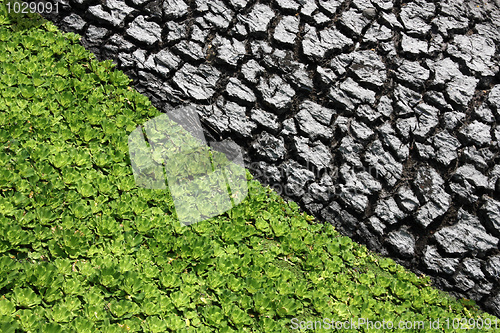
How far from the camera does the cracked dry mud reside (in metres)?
4.39

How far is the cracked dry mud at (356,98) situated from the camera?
4387 millimetres

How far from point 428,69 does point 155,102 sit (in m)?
3.28

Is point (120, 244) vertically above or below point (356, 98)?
below

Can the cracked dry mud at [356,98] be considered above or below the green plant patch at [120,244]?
above

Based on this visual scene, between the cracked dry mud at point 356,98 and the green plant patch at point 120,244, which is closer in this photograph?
the green plant patch at point 120,244

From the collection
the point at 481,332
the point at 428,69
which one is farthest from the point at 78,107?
the point at 481,332

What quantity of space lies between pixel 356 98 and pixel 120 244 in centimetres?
312

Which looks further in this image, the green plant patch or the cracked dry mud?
the cracked dry mud

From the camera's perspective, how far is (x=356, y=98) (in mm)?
4668

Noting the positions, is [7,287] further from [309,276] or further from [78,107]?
[309,276]

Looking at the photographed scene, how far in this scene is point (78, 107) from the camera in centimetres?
403

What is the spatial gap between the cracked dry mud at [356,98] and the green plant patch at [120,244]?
32cm

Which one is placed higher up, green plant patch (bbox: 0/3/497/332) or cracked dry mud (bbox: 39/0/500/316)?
cracked dry mud (bbox: 39/0/500/316)

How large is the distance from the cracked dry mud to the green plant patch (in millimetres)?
319
